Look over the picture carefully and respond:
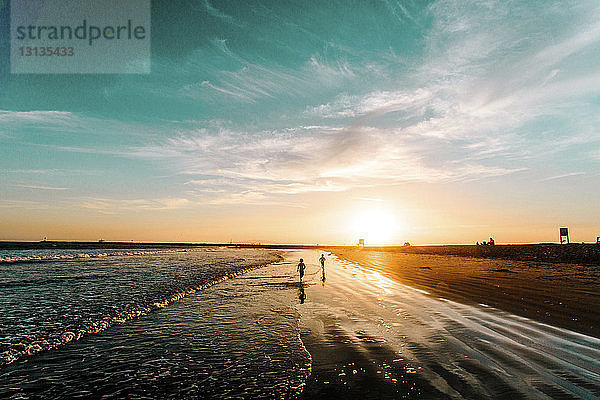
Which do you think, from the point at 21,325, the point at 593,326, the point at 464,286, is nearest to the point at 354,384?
the point at 593,326

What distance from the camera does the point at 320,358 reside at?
8.81 metres

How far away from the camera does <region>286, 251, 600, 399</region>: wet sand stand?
661 cm

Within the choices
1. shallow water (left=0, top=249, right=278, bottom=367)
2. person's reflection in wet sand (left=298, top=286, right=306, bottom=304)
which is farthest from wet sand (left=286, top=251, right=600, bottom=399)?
shallow water (left=0, top=249, right=278, bottom=367)

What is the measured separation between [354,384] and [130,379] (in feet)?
17.0

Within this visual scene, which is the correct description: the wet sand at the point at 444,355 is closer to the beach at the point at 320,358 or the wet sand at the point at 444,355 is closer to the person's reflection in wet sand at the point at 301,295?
the beach at the point at 320,358

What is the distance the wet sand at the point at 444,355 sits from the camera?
6.61 meters

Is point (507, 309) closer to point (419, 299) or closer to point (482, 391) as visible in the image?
point (419, 299)

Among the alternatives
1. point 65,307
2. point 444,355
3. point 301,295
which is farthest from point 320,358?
point 65,307

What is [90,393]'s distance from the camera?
709cm

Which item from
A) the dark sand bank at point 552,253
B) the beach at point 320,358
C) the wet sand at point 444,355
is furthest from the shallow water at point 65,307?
the dark sand bank at point 552,253

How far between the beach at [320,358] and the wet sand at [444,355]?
0.10 ft

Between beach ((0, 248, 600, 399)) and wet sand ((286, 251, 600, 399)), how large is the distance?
3 centimetres

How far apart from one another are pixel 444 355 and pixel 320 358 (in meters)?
3.25

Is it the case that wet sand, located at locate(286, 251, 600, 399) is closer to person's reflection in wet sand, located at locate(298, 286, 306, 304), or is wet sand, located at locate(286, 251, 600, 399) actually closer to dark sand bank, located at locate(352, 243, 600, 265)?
person's reflection in wet sand, located at locate(298, 286, 306, 304)
